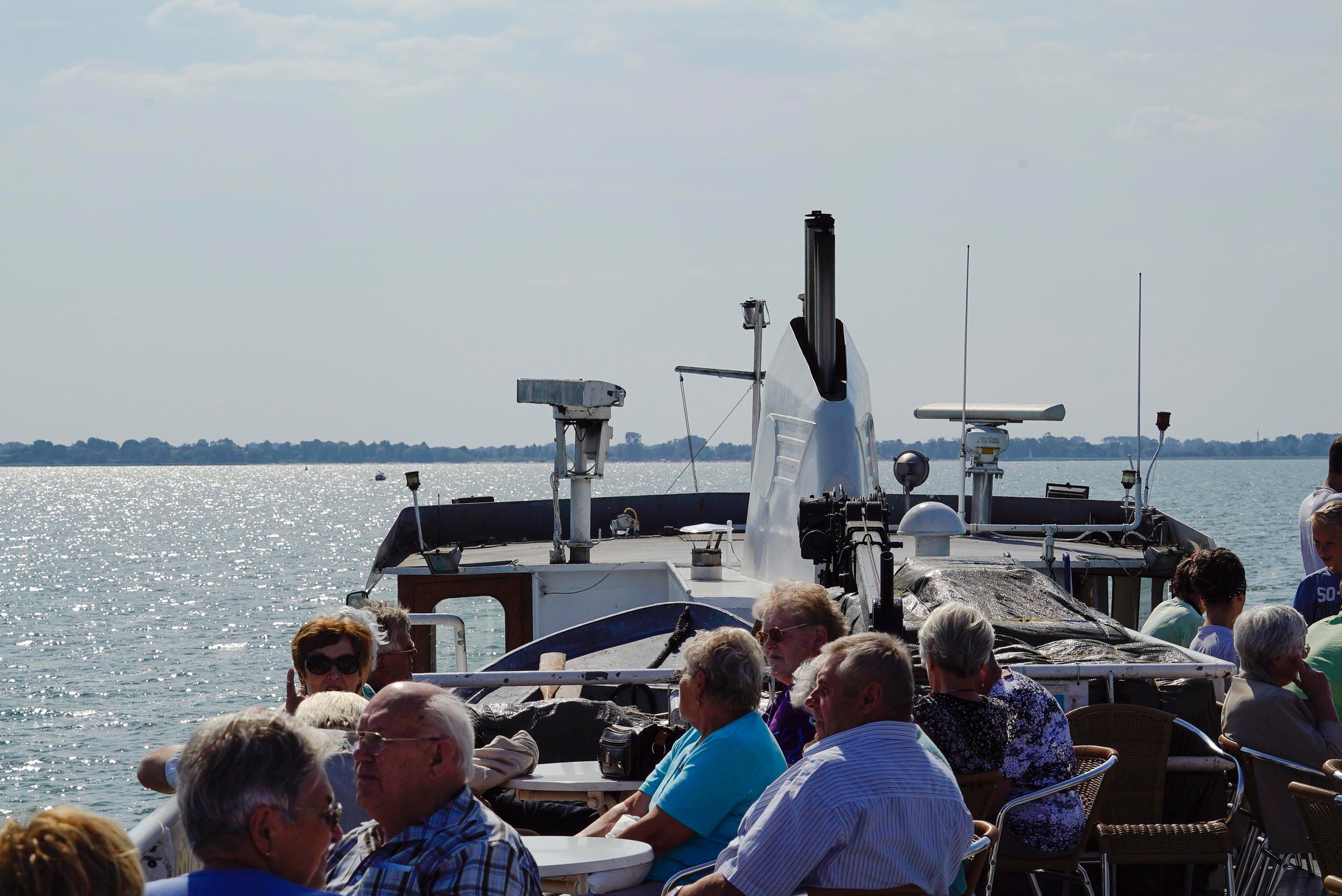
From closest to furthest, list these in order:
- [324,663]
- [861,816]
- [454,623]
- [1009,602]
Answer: [861,816] → [324,663] → [1009,602] → [454,623]

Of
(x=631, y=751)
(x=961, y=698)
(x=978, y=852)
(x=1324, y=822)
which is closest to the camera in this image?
(x=978, y=852)

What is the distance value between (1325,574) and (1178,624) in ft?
3.38

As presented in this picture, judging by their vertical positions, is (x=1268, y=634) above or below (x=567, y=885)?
above

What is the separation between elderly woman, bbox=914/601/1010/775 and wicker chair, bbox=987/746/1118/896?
22 cm

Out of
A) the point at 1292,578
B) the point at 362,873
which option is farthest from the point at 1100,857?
the point at 1292,578

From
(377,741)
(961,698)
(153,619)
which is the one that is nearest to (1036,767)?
(961,698)

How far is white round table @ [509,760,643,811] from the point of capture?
4.90 meters

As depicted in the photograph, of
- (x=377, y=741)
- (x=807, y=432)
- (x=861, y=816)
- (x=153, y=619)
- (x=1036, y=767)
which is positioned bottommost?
(x=153, y=619)

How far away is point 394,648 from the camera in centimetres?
A: 604

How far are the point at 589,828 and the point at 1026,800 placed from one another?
145cm

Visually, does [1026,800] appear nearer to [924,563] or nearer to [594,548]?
[924,563]

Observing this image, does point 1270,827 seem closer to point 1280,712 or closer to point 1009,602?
point 1280,712

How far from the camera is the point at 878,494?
1023 cm

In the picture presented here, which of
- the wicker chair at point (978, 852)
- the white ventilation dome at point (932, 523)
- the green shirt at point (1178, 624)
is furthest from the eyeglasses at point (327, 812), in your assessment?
the white ventilation dome at point (932, 523)
